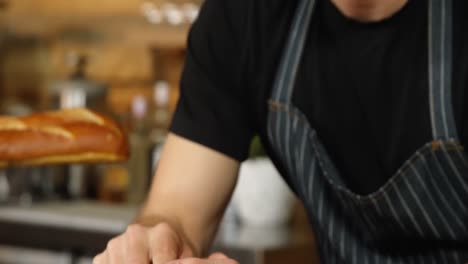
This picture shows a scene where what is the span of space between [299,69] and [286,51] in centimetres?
3

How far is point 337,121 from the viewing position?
1251 mm

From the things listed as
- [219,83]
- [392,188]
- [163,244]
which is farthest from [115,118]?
[163,244]

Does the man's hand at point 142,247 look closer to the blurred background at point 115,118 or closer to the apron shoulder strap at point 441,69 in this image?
the apron shoulder strap at point 441,69

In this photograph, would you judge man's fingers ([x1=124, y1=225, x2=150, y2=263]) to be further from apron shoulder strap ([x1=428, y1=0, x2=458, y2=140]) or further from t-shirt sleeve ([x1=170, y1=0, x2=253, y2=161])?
Answer: apron shoulder strap ([x1=428, y1=0, x2=458, y2=140])

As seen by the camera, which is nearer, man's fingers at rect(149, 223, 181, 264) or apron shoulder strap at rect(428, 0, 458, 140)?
man's fingers at rect(149, 223, 181, 264)

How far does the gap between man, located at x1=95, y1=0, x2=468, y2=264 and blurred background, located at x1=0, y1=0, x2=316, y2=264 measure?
656 mm

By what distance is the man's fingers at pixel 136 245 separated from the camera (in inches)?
39.4

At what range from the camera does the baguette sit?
105 cm

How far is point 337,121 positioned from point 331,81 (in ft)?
0.19

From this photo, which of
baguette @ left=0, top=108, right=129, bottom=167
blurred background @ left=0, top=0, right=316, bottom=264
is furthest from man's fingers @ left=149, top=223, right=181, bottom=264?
blurred background @ left=0, top=0, right=316, bottom=264

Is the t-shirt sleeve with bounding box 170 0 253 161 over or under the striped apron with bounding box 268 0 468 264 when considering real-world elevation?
over

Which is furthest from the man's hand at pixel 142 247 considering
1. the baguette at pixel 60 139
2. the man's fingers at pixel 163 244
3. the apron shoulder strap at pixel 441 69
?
the apron shoulder strap at pixel 441 69

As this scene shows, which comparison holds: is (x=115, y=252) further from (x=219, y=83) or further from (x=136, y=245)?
(x=219, y=83)

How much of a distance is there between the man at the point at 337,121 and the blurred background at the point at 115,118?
0.66 meters
